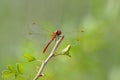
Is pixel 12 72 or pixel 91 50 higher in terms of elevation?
pixel 12 72

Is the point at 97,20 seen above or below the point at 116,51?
above

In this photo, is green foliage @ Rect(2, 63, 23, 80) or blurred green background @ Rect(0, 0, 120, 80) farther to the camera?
blurred green background @ Rect(0, 0, 120, 80)

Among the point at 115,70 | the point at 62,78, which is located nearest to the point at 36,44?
the point at 62,78

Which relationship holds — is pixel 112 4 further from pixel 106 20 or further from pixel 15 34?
pixel 15 34

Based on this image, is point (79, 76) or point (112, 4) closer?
point (112, 4)

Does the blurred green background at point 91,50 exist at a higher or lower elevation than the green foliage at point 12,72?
lower

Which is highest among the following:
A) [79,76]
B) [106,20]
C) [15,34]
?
[106,20]

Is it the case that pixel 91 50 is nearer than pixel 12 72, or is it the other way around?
pixel 12 72

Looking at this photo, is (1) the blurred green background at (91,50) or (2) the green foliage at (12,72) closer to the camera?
(2) the green foliage at (12,72)

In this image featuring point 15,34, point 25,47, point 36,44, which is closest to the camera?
point 25,47

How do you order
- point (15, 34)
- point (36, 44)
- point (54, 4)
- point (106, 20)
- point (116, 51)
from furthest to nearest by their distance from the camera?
point (54, 4), point (15, 34), point (116, 51), point (36, 44), point (106, 20)

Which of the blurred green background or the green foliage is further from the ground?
the green foliage
